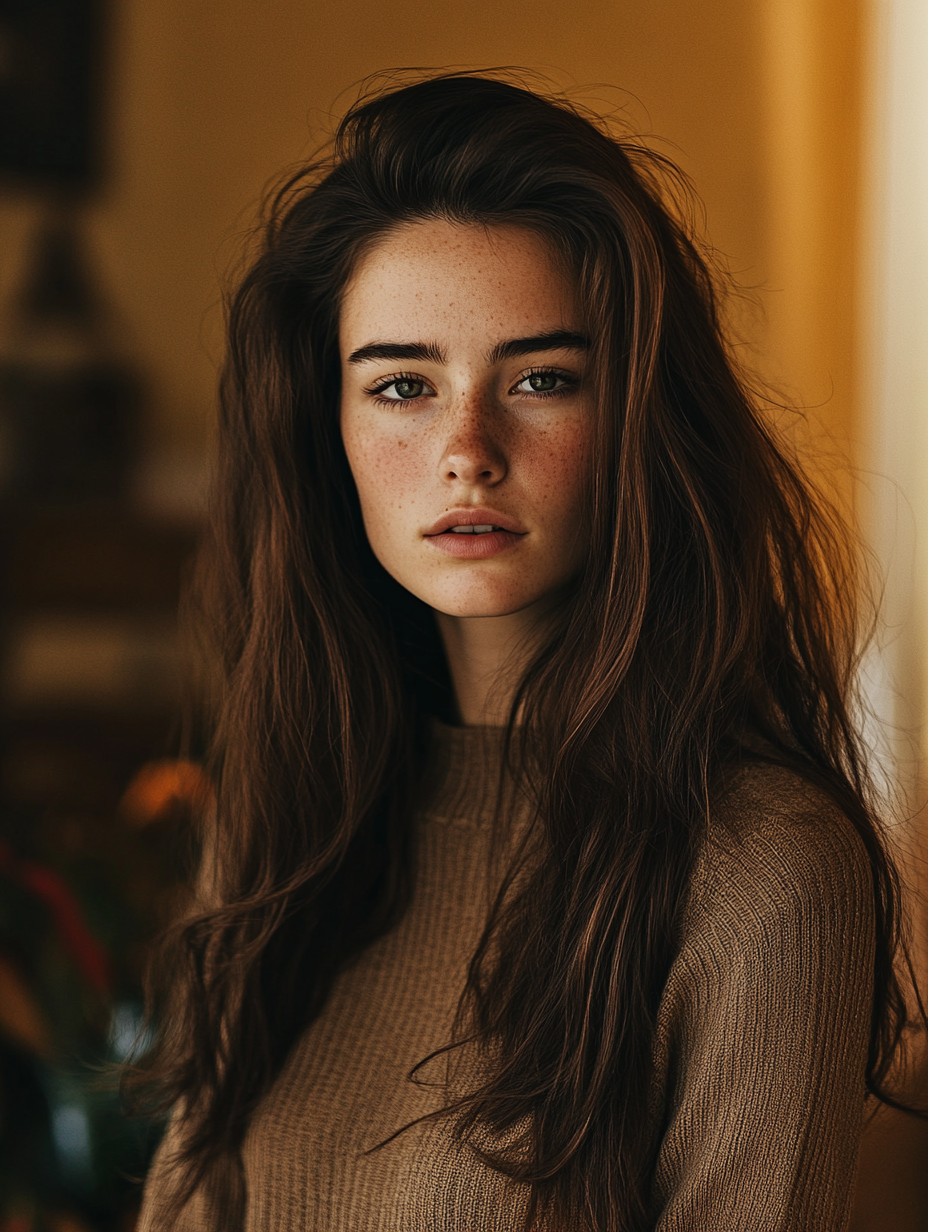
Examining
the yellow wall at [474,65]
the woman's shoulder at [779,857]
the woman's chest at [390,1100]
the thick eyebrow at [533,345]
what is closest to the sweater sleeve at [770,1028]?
the woman's shoulder at [779,857]

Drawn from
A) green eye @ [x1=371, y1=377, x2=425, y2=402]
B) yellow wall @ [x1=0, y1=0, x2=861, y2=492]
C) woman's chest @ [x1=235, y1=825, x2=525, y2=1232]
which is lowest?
woman's chest @ [x1=235, y1=825, x2=525, y2=1232]

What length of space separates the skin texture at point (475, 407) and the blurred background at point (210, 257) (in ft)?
2.98

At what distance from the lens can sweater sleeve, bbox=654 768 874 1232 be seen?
0.75m

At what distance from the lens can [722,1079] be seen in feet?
2.51

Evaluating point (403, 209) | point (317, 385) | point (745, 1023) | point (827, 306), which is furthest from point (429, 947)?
point (827, 306)

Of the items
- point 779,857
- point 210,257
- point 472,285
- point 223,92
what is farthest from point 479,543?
point 223,92

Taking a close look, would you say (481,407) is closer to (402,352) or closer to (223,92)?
(402,352)

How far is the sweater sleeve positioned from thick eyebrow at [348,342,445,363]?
0.40 metres

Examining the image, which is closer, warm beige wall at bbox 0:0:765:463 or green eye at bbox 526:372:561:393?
green eye at bbox 526:372:561:393

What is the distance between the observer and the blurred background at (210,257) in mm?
2045

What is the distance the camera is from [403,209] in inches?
36.1

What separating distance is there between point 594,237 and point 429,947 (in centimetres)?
60

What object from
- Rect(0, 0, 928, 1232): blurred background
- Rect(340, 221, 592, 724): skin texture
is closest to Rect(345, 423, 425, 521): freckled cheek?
Rect(340, 221, 592, 724): skin texture

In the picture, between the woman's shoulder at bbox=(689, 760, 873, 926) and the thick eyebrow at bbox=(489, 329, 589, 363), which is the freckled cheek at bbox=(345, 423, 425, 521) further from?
the woman's shoulder at bbox=(689, 760, 873, 926)
